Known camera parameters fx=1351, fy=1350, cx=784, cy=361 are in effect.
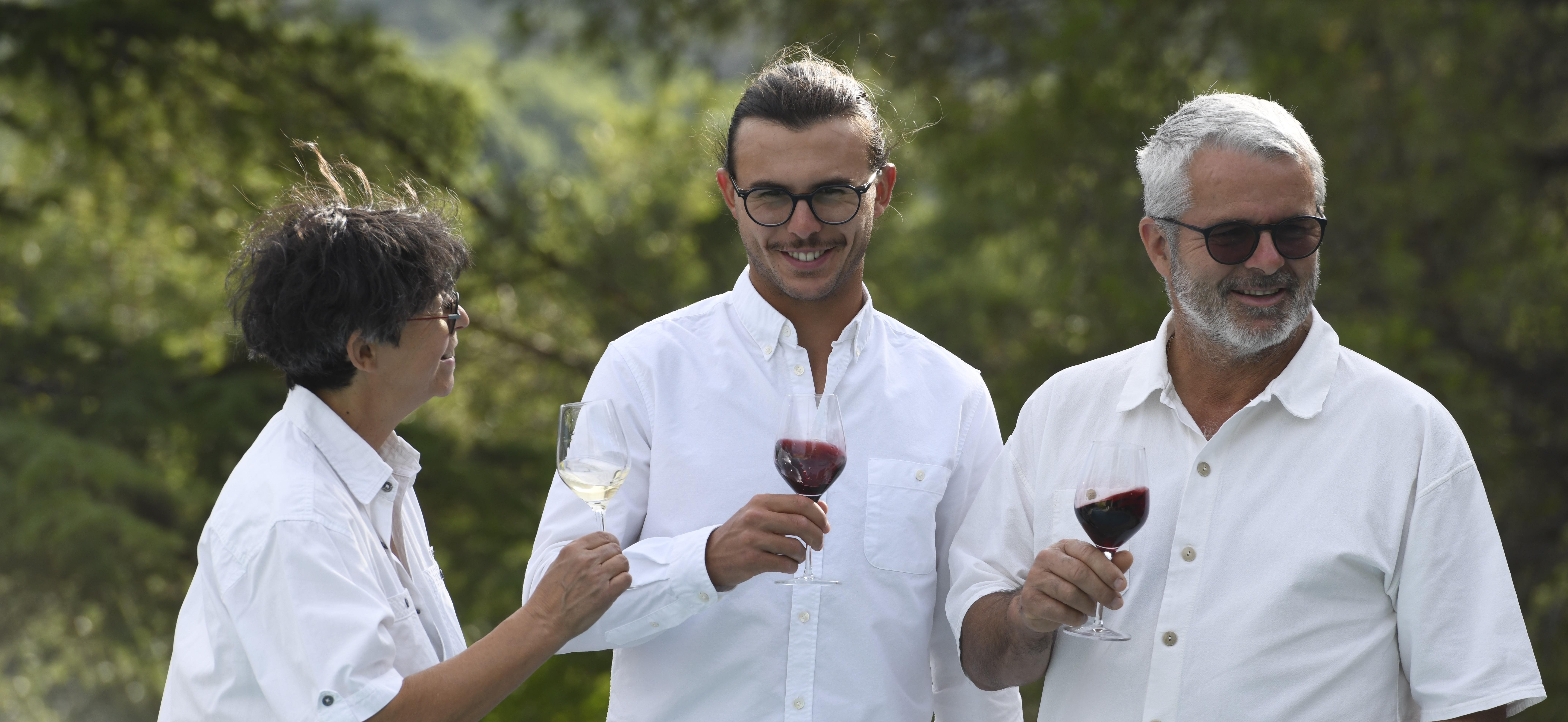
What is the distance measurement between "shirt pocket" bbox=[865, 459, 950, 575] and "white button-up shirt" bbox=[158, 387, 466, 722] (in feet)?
3.08

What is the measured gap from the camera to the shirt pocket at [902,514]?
2791mm

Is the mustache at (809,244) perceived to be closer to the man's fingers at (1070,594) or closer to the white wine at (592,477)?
the white wine at (592,477)

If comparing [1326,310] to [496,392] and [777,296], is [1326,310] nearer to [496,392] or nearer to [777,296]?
[777,296]

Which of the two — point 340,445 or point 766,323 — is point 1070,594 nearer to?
point 766,323

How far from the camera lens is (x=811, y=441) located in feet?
7.98

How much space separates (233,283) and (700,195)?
20.8 feet

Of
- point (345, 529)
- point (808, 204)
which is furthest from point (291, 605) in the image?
point (808, 204)

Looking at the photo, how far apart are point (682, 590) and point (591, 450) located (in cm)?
33

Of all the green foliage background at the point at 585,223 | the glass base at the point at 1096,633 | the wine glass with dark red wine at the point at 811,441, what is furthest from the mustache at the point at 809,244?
the green foliage background at the point at 585,223

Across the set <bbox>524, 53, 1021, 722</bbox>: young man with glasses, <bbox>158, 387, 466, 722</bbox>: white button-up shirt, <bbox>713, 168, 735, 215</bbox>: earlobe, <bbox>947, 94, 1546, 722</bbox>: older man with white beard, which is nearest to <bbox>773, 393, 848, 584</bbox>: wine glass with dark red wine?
<bbox>524, 53, 1021, 722</bbox>: young man with glasses

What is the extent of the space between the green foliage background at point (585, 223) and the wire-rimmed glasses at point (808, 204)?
11.2 feet

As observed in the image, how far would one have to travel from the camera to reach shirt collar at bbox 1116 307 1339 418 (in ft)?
7.97

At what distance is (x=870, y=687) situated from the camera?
109 inches

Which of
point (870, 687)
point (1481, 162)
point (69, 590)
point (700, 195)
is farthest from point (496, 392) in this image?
point (870, 687)
